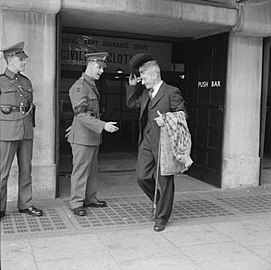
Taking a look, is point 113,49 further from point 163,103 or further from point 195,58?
point 163,103

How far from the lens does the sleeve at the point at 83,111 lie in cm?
501

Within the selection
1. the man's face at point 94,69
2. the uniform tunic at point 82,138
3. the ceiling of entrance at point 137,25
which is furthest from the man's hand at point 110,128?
the ceiling of entrance at point 137,25

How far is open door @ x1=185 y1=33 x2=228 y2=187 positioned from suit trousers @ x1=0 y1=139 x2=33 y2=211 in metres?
3.17

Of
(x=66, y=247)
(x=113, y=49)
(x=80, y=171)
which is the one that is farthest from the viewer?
(x=113, y=49)

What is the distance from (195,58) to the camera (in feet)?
25.2

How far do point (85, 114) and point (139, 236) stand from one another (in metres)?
1.54

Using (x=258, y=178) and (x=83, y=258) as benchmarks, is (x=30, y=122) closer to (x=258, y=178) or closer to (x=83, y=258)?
Answer: (x=83, y=258)

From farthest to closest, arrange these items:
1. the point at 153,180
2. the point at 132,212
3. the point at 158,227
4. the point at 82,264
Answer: the point at 132,212
the point at 153,180
the point at 158,227
the point at 82,264

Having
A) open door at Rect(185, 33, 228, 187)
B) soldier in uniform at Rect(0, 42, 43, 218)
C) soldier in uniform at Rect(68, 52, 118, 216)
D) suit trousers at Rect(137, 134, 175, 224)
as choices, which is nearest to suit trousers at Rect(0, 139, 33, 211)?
soldier in uniform at Rect(0, 42, 43, 218)

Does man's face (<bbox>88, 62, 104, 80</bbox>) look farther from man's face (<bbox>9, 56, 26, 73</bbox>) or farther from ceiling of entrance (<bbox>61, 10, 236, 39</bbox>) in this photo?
ceiling of entrance (<bbox>61, 10, 236, 39</bbox>)

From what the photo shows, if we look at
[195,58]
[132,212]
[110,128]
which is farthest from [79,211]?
[195,58]

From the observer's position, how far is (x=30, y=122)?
516cm

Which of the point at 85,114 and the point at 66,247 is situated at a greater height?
the point at 85,114

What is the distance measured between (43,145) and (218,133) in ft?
9.32
